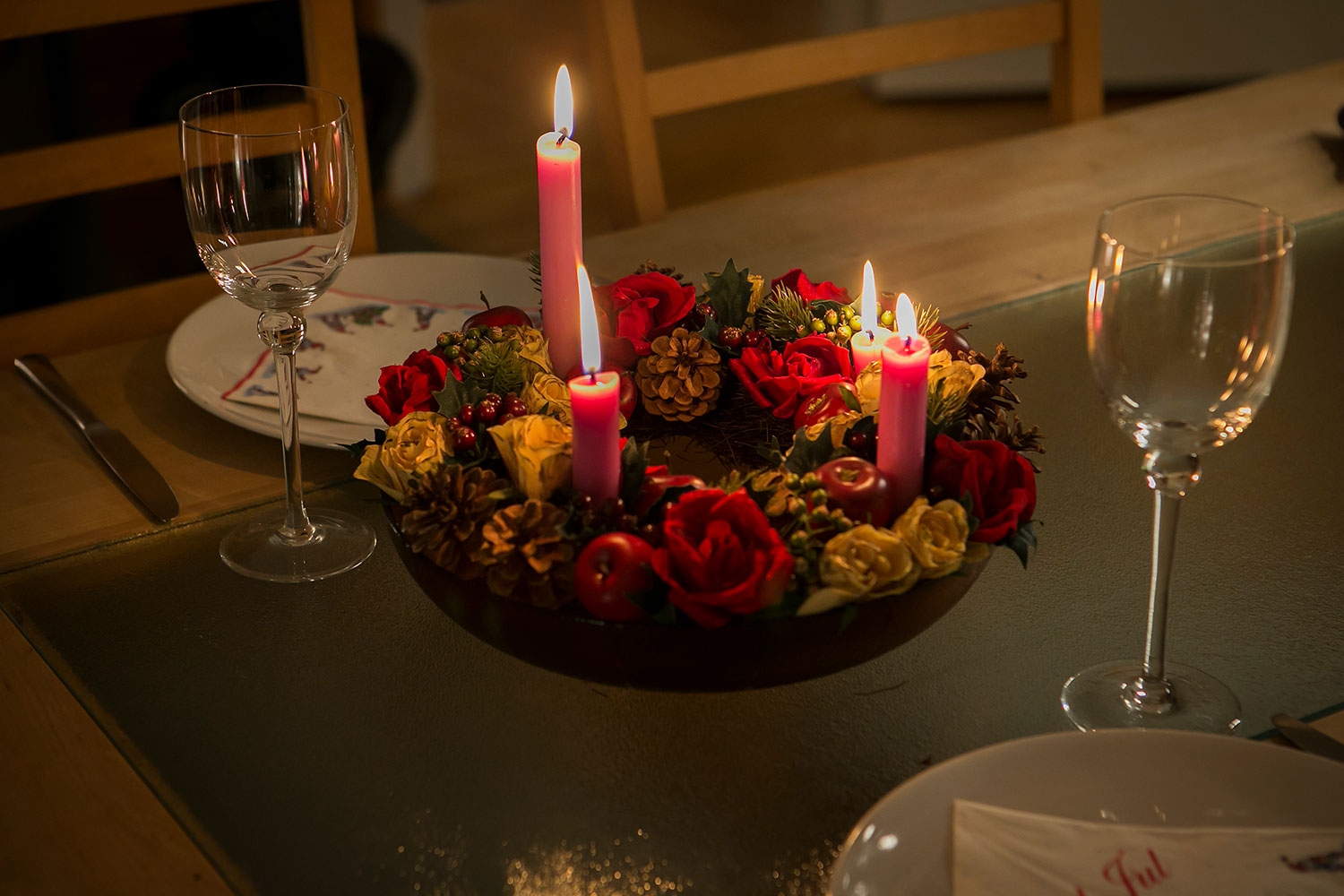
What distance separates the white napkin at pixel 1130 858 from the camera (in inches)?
20.0

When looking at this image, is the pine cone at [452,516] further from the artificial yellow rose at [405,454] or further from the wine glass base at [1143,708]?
the wine glass base at [1143,708]

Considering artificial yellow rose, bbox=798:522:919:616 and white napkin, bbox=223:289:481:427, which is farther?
white napkin, bbox=223:289:481:427

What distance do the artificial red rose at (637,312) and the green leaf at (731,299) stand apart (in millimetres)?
23

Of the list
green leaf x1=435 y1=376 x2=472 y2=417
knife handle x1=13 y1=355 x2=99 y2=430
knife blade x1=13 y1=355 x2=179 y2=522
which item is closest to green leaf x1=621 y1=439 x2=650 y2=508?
green leaf x1=435 y1=376 x2=472 y2=417

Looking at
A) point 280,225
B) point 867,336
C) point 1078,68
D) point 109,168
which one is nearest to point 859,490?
point 867,336

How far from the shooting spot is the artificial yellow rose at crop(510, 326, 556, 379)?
727 mm

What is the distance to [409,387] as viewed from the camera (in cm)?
71

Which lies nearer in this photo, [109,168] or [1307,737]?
[1307,737]

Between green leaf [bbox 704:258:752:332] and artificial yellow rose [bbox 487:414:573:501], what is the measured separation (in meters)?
0.21

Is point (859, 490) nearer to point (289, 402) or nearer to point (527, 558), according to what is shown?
point (527, 558)

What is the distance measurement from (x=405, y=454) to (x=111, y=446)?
1.03 feet

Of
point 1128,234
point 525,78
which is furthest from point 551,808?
point 525,78

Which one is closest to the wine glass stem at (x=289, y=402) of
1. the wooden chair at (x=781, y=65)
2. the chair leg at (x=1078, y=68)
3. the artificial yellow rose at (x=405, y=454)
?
the artificial yellow rose at (x=405, y=454)

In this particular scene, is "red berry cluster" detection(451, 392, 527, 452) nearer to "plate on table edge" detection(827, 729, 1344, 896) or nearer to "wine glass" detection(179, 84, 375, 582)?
"wine glass" detection(179, 84, 375, 582)
